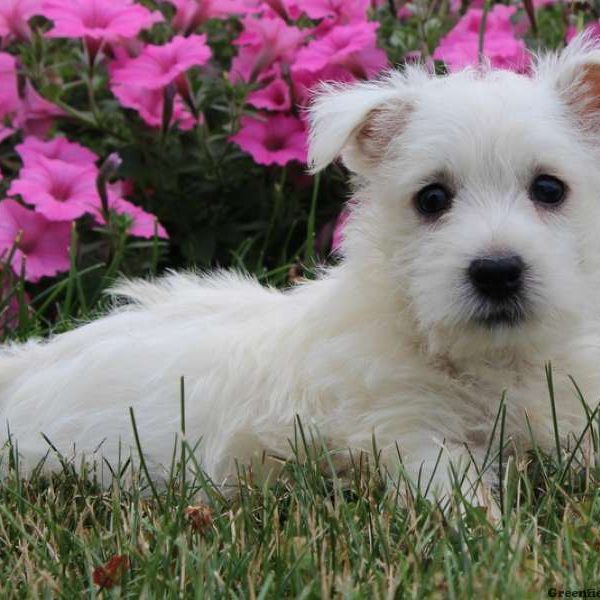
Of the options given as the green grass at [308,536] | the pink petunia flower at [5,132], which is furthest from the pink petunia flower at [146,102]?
the green grass at [308,536]

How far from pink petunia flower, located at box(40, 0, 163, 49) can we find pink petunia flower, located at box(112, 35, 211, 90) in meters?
0.14

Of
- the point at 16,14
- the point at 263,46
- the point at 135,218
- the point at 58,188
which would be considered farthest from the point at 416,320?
the point at 16,14

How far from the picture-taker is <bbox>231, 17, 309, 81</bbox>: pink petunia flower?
6.00 metres

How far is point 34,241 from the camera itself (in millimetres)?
5707

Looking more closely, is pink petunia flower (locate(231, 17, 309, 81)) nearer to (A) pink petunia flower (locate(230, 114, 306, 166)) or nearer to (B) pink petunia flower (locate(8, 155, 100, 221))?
(A) pink petunia flower (locate(230, 114, 306, 166))

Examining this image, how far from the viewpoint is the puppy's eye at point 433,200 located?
3.76 m

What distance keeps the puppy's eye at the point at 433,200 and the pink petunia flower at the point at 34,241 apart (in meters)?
2.36

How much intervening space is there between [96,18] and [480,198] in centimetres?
285

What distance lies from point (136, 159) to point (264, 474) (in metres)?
2.63

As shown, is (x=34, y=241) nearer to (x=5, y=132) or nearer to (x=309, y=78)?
(x=5, y=132)

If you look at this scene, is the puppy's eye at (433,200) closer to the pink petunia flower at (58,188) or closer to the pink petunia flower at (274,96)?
the pink petunia flower at (58,188)

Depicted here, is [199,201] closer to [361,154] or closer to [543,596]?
[361,154]

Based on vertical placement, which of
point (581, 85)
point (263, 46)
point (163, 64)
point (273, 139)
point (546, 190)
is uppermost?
point (581, 85)

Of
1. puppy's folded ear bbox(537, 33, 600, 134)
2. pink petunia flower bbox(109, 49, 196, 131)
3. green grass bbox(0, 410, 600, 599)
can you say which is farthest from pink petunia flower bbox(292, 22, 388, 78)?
green grass bbox(0, 410, 600, 599)
